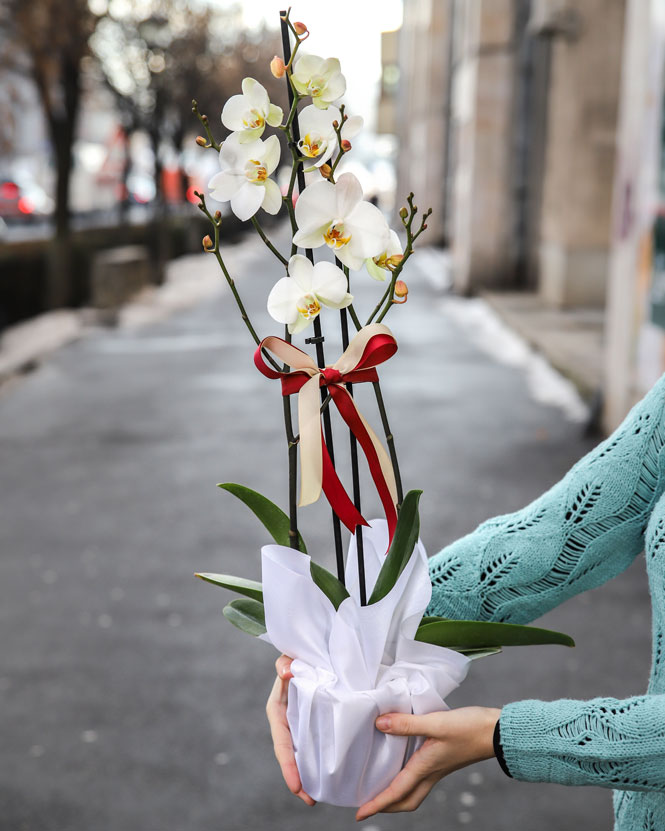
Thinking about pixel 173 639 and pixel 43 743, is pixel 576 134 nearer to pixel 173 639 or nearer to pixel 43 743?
pixel 173 639

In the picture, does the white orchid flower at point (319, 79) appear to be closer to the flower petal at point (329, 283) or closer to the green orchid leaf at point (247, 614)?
the flower petal at point (329, 283)

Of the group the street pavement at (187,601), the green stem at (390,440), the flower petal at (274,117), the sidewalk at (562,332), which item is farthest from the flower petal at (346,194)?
the sidewalk at (562,332)

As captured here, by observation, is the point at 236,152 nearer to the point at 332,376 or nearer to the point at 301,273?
the point at 301,273

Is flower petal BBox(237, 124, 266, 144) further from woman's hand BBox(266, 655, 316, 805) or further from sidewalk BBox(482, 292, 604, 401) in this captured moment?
sidewalk BBox(482, 292, 604, 401)

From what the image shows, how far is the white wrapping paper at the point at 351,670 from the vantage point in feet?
4.34

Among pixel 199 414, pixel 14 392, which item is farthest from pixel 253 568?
pixel 14 392

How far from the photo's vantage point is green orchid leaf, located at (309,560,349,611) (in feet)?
4.51

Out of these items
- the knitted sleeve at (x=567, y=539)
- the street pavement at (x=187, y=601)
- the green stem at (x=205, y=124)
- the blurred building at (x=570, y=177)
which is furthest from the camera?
the blurred building at (x=570, y=177)

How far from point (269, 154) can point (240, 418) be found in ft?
24.5

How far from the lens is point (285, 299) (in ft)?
3.99

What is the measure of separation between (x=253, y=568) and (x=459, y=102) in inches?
642

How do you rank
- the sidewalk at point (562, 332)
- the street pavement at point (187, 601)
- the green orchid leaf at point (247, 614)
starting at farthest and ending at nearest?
the sidewalk at point (562, 332) → the street pavement at point (187, 601) → the green orchid leaf at point (247, 614)

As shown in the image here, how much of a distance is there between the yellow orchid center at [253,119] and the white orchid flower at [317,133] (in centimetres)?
4

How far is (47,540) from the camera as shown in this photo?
5691 millimetres
